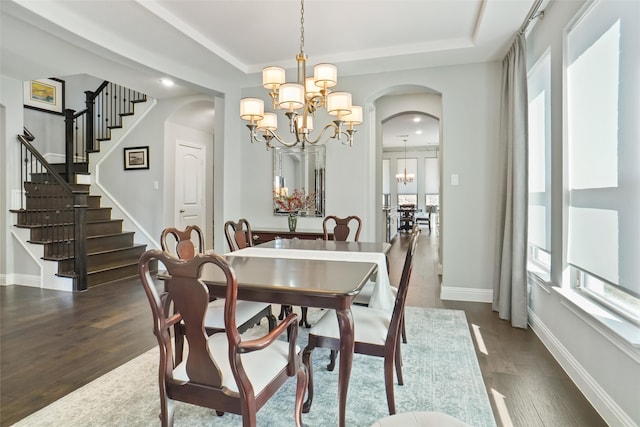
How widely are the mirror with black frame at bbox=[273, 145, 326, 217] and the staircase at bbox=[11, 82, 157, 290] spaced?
2447mm

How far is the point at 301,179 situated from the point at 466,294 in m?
2.40

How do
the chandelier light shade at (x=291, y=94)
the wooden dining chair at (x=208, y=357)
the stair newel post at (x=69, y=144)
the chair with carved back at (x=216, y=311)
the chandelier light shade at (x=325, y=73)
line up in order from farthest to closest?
the stair newel post at (x=69, y=144) → the chandelier light shade at (x=325, y=73) → the chandelier light shade at (x=291, y=94) → the chair with carved back at (x=216, y=311) → the wooden dining chair at (x=208, y=357)

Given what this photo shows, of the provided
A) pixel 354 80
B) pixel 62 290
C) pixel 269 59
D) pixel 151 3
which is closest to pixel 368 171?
pixel 354 80

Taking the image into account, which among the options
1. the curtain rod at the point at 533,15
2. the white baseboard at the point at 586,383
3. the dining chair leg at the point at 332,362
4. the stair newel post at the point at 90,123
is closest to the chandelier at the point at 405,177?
the stair newel post at the point at 90,123

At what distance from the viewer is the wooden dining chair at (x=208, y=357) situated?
1233 millimetres

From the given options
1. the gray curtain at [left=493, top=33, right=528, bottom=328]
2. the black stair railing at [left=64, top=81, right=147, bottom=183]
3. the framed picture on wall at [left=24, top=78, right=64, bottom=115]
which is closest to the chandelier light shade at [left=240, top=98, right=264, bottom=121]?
the gray curtain at [left=493, top=33, right=528, bottom=328]

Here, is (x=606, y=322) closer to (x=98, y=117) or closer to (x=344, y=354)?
(x=344, y=354)

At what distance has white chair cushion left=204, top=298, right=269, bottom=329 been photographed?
203cm

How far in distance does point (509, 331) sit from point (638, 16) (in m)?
2.36

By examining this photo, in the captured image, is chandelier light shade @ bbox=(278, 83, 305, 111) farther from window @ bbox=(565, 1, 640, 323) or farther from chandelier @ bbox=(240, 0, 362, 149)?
window @ bbox=(565, 1, 640, 323)

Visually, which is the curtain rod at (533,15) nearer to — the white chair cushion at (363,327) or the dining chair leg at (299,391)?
the white chair cushion at (363,327)

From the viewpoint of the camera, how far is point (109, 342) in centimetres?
281

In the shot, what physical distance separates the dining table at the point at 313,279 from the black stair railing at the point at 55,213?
3.07m

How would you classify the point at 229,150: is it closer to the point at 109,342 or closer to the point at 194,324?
the point at 109,342
